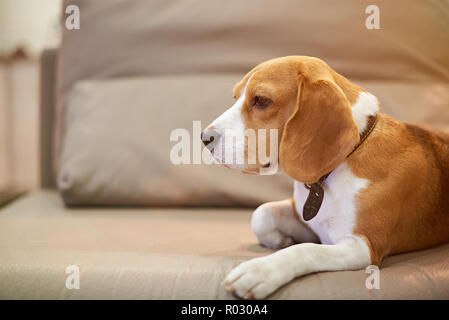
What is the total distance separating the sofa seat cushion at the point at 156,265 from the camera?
75 centimetres

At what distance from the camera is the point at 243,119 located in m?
0.89

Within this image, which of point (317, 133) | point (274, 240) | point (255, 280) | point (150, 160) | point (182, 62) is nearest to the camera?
point (255, 280)

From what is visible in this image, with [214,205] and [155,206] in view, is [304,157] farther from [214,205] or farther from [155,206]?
[155,206]

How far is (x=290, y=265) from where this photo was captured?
0.74 m

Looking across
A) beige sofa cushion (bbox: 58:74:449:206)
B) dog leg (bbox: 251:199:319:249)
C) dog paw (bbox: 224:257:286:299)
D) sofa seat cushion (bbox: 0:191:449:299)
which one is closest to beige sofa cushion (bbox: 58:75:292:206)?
beige sofa cushion (bbox: 58:74:449:206)

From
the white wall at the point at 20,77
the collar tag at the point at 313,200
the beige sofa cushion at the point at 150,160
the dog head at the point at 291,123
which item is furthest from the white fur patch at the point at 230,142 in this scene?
the white wall at the point at 20,77

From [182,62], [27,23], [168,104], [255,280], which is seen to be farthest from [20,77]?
[255,280]

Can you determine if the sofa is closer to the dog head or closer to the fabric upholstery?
the fabric upholstery

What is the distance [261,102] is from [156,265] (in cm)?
38

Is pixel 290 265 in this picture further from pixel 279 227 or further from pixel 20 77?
pixel 20 77

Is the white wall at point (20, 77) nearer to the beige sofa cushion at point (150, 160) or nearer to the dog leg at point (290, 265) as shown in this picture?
the beige sofa cushion at point (150, 160)

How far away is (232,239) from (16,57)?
2.32m

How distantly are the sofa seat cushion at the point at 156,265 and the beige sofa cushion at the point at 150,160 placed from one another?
0.80 feet

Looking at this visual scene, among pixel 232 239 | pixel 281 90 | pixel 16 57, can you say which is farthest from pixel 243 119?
pixel 16 57
